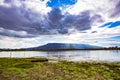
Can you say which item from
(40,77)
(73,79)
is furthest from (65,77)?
(40,77)

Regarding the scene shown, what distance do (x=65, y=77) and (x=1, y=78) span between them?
6.45 metres

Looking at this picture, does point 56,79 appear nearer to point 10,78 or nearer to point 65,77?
point 65,77

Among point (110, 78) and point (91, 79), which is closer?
point (91, 79)

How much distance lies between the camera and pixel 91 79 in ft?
52.6

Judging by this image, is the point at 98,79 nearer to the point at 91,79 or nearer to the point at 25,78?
the point at 91,79

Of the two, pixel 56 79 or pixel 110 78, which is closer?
pixel 56 79

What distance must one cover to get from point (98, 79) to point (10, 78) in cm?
870

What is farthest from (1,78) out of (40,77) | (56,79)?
(56,79)

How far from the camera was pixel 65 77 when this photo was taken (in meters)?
Answer: 16.8

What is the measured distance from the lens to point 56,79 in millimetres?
15953

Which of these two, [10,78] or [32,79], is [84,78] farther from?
[10,78]

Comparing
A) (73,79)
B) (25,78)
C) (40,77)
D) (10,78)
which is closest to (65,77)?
(73,79)

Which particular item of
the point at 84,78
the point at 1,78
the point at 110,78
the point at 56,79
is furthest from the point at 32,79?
the point at 110,78

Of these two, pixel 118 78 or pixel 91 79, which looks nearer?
pixel 91 79
